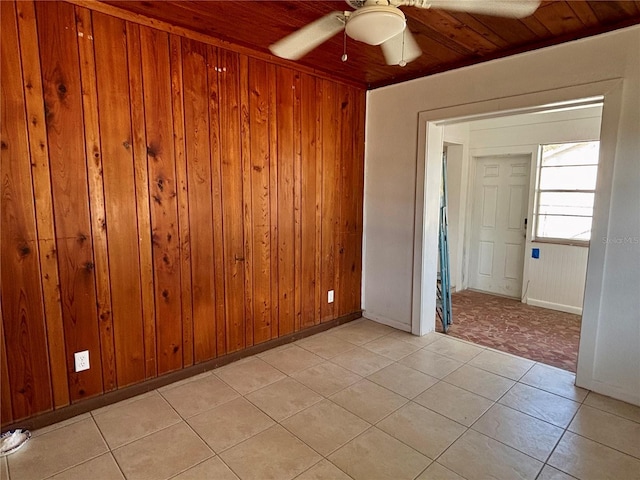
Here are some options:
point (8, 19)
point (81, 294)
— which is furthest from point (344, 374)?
point (8, 19)

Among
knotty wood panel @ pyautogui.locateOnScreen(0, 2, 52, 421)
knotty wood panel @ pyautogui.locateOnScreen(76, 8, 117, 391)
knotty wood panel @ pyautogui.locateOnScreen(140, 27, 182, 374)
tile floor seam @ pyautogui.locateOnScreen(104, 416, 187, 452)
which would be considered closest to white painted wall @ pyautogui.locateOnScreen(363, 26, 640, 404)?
knotty wood panel @ pyautogui.locateOnScreen(140, 27, 182, 374)

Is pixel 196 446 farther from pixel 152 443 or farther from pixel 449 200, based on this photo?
pixel 449 200

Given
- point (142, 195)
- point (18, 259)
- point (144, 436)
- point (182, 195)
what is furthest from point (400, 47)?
point (144, 436)

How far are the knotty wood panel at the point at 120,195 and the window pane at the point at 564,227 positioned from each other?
4.45m

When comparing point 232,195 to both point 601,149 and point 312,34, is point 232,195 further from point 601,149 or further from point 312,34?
point 601,149

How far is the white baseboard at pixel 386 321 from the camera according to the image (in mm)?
3680

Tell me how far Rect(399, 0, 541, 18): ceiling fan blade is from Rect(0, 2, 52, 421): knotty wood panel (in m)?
1.97

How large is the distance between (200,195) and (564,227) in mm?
4110

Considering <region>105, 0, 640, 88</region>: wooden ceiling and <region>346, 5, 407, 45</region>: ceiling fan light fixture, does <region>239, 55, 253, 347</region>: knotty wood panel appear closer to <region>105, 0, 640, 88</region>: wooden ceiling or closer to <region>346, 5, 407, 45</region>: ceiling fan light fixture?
<region>105, 0, 640, 88</region>: wooden ceiling

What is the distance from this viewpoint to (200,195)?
2652 millimetres

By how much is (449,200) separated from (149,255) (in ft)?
13.3

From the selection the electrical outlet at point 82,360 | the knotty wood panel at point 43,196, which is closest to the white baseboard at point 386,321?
the electrical outlet at point 82,360

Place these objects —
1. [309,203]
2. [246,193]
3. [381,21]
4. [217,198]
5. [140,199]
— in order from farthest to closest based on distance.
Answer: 1. [309,203]
2. [246,193]
3. [217,198]
4. [140,199]
5. [381,21]

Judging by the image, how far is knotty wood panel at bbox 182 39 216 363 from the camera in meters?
2.54
